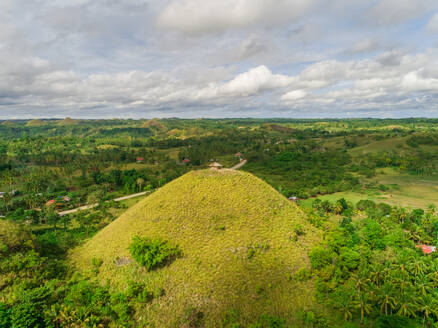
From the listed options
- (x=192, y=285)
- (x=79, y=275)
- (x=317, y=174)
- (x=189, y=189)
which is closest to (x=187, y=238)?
(x=192, y=285)

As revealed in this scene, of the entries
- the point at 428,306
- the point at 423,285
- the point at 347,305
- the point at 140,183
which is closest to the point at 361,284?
the point at 347,305

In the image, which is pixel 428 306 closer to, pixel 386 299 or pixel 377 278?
pixel 386 299

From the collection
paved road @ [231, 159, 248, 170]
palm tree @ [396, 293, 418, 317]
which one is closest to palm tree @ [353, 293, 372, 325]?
palm tree @ [396, 293, 418, 317]

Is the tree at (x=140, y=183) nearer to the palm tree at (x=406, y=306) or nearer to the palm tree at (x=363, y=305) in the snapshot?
the palm tree at (x=363, y=305)

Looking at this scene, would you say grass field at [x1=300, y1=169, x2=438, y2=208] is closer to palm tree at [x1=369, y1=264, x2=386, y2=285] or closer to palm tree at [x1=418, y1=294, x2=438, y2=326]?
palm tree at [x1=369, y1=264, x2=386, y2=285]

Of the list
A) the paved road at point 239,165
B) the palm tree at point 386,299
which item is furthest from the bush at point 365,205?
the paved road at point 239,165

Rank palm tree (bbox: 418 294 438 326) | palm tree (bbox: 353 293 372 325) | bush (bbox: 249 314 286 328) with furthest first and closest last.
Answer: palm tree (bbox: 353 293 372 325), palm tree (bbox: 418 294 438 326), bush (bbox: 249 314 286 328)

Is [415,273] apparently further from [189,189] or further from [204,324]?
[189,189]
